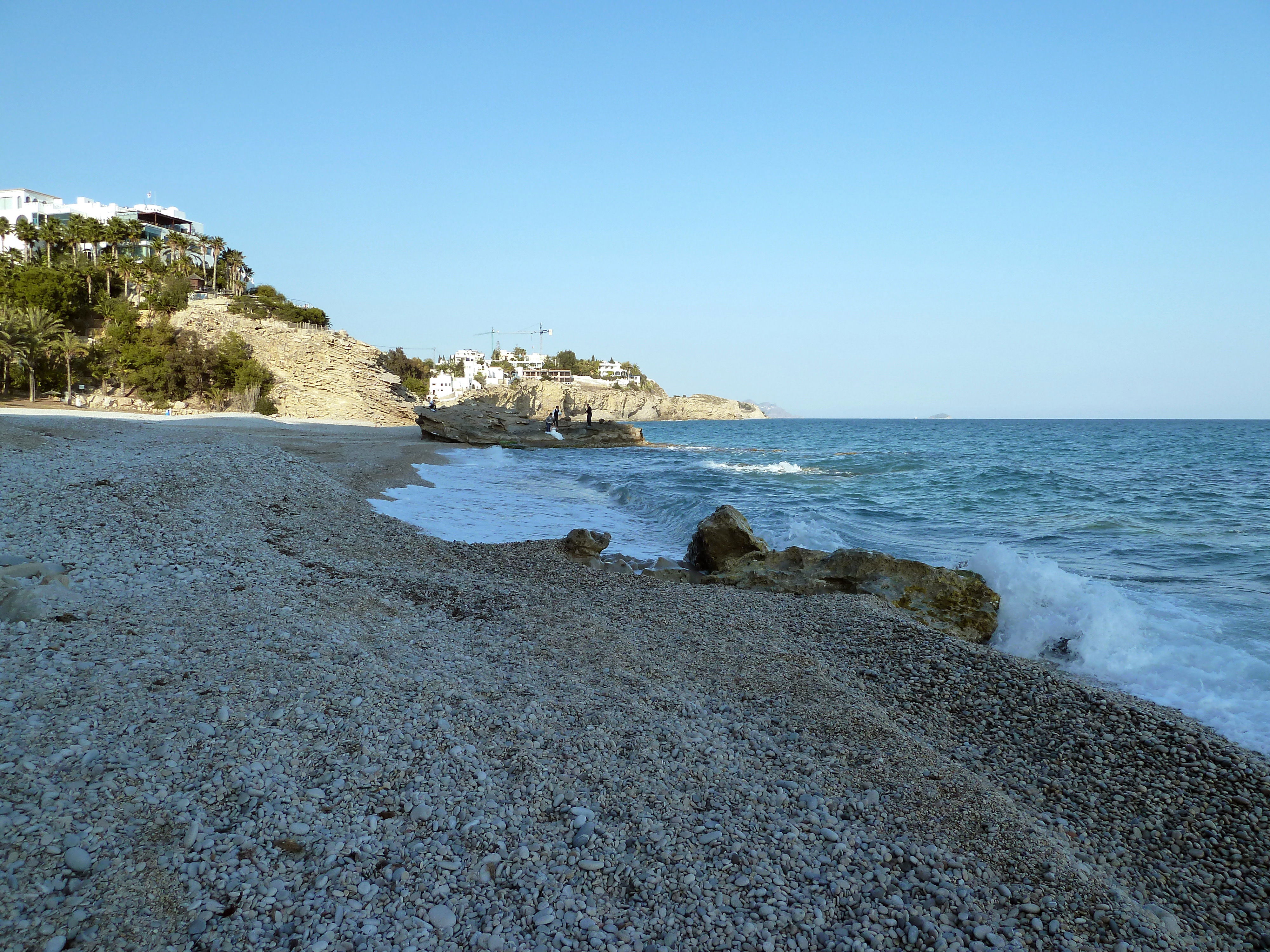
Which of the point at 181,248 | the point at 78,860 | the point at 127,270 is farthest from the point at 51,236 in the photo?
the point at 78,860

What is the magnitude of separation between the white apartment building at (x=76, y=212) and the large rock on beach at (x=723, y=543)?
7742 cm

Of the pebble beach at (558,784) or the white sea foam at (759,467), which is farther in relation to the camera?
the white sea foam at (759,467)

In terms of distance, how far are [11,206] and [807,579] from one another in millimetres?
96076

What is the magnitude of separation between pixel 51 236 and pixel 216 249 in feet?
51.2

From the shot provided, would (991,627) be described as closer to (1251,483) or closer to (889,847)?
(889,847)

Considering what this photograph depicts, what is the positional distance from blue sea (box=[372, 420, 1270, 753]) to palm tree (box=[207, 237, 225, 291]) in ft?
162

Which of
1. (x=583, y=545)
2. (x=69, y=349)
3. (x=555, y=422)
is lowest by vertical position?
(x=583, y=545)

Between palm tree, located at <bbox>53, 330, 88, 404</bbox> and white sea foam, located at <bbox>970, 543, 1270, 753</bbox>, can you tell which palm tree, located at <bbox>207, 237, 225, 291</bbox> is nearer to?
palm tree, located at <bbox>53, 330, 88, 404</bbox>

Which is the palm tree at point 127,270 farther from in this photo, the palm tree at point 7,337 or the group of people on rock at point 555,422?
the group of people on rock at point 555,422

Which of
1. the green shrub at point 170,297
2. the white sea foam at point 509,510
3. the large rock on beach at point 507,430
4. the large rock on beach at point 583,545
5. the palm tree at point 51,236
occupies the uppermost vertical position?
the palm tree at point 51,236

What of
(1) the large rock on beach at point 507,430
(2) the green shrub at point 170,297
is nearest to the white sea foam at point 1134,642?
(1) the large rock on beach at point 507,430

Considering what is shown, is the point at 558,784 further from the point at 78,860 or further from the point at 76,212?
the point at 76,212

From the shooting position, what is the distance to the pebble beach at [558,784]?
286 cm

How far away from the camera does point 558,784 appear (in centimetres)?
383
